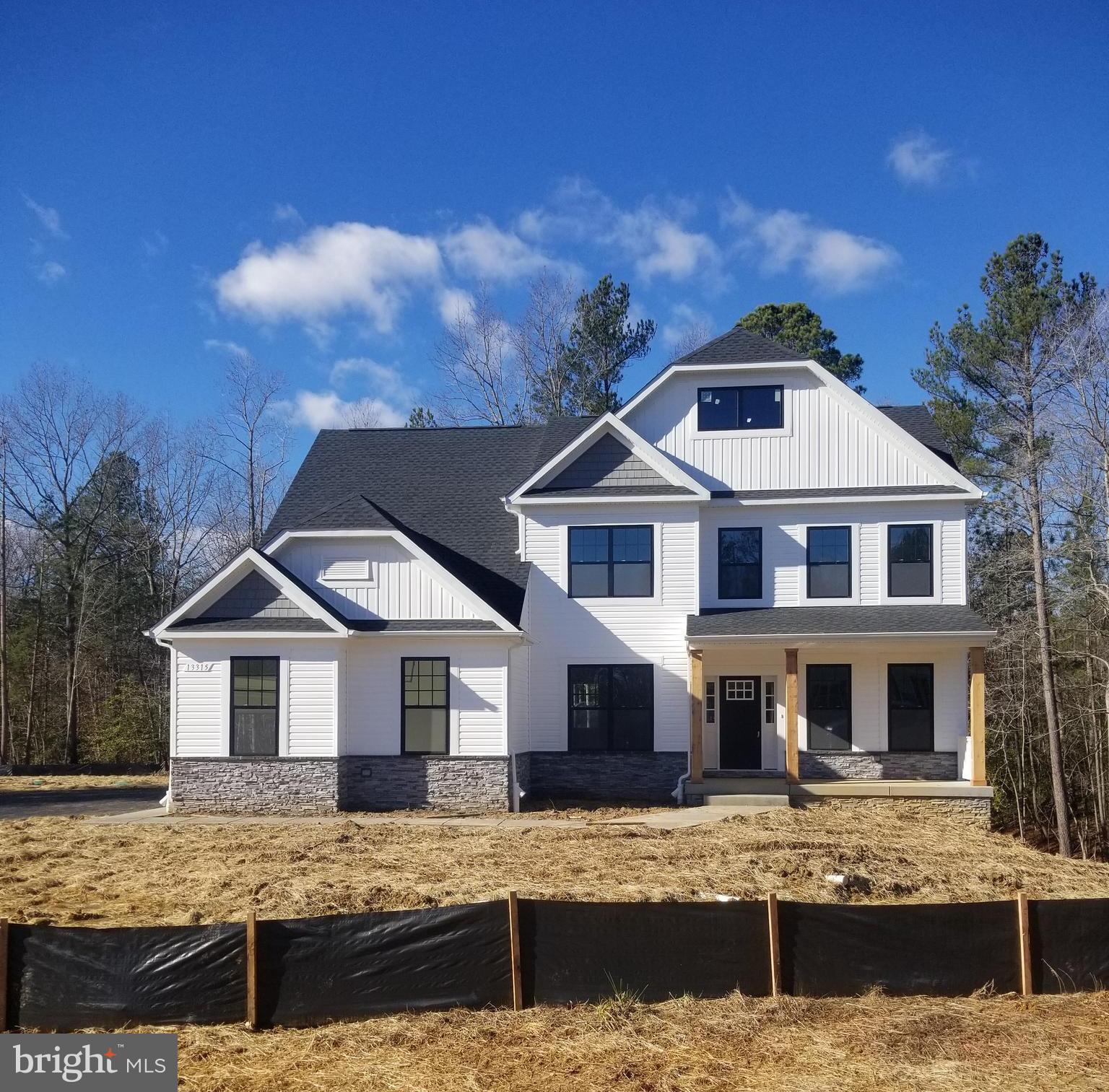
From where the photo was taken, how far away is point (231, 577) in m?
18.8

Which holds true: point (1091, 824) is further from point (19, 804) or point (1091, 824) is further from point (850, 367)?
point (19, 804)

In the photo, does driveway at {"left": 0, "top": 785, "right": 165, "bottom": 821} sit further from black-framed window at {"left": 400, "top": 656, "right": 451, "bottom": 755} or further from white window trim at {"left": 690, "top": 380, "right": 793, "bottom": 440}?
white window trim at {"left": 690, "top": 380, "right": 793, "bottom": 440}

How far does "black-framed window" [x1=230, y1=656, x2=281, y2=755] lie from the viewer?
18.7 m

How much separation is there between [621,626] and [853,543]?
4865 millimetres

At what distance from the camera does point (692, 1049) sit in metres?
7.77

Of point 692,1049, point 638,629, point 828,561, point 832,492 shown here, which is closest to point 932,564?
point 828,561

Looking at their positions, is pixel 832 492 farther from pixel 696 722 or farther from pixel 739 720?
pixel 696 722

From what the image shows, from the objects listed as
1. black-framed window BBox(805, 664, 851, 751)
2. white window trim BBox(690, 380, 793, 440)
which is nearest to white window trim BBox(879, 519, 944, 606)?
black-framed window BBox(805, 664, 851, 751)

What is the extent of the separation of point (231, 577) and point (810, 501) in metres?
11.0

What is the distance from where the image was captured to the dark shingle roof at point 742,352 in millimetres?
21266

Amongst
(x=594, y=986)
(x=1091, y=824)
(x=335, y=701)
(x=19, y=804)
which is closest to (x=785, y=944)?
(x=594, y=986)

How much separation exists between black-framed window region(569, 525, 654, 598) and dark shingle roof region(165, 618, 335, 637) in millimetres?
5138

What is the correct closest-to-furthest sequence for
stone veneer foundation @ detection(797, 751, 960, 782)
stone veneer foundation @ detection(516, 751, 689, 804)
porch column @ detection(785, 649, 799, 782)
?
1. porch column @ detection(785, 649, 799, 782)
2. stone veneer foundation @ detection(516, 751, 689, 804)
3. stone veneer foundation @ detection(797, 751, 960, 782)

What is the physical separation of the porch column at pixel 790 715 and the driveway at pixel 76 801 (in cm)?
1202
